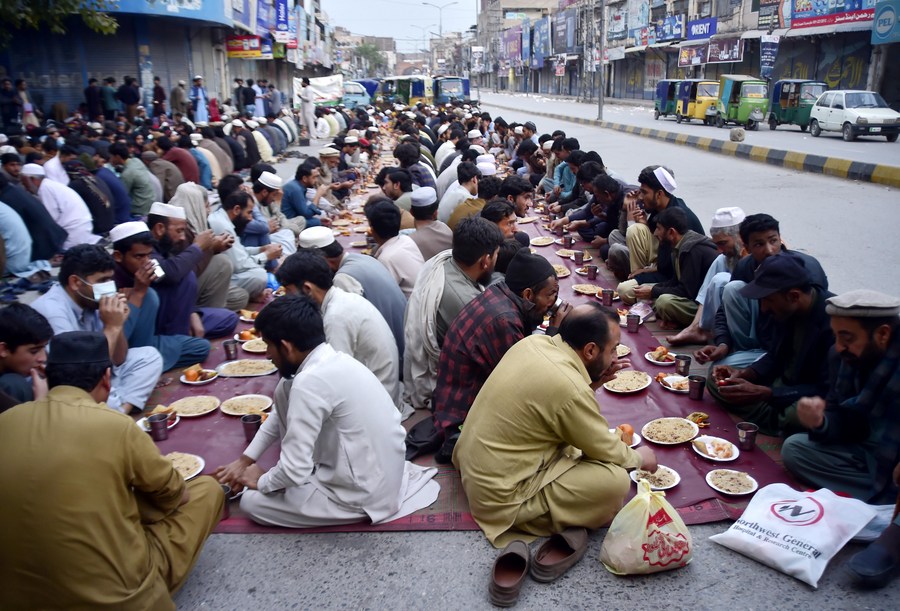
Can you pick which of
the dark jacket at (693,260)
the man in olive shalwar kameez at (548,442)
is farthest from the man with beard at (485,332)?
the dark jacket at (693,260)

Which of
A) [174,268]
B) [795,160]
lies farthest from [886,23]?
[174,268]

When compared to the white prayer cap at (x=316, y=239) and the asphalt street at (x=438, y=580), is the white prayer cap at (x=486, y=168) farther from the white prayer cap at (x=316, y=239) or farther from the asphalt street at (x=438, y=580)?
the asphalt street at (x=438, y=580)

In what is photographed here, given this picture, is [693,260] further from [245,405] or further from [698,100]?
[698,100]

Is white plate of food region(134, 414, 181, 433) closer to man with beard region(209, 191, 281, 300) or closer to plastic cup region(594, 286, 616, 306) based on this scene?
man with beard region(209, 191, 281, 300)

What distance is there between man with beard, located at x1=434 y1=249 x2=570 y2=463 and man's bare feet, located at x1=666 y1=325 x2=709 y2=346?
2.00 metres

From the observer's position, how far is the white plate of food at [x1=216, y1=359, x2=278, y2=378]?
500cm

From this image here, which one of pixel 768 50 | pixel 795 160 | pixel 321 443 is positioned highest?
pixel 768 50

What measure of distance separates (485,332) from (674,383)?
1.72 metres

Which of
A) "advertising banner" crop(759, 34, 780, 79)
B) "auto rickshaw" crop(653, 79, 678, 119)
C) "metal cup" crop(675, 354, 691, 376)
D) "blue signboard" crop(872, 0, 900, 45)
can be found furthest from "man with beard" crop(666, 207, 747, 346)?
"advertising banner" crop(759, 34, 780, 79)

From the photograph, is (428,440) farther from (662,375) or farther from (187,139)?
(187,139)

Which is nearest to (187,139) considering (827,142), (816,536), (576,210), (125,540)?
(576,210)

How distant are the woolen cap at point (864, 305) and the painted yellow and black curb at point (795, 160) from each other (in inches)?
462

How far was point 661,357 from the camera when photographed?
4.97 m

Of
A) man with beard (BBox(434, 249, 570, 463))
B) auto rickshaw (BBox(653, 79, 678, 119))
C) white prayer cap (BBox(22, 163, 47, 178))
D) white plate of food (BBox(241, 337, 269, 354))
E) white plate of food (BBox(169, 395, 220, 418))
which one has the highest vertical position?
auto rickshaw (BBox(653, 79, 678, 119))
